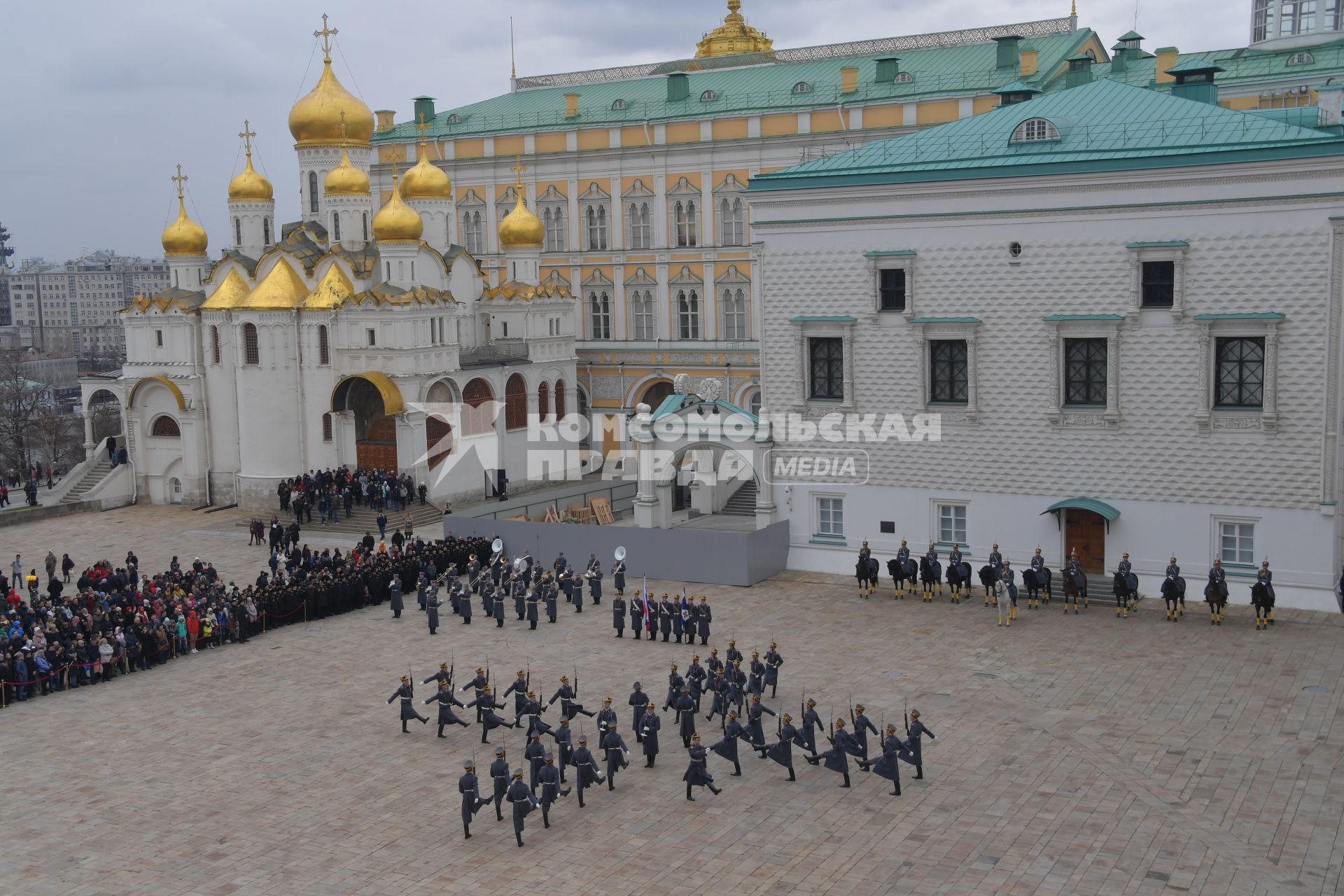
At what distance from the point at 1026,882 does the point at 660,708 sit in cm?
772

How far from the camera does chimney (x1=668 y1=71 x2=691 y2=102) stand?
4950 cm

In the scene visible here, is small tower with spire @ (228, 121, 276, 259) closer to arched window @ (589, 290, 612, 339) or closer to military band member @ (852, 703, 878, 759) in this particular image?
arched window @ (589, 290, 612, 339)

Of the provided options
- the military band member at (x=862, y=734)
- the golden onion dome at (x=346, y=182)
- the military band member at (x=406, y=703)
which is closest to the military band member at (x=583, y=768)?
the military band member at (x=862, y=734)

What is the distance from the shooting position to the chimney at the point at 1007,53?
147ft

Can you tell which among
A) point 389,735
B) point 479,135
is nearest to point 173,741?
point 389,735

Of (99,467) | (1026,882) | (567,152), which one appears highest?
(567,152)

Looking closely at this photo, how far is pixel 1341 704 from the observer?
814 inches

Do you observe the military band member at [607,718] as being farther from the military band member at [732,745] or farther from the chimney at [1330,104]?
the chimney at [1330,104]

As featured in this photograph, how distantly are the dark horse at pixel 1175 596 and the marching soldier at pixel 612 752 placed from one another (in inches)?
475

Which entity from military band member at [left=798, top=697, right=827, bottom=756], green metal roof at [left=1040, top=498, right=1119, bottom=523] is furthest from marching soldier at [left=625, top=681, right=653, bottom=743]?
green metal roof at [left=1040, top=498, right=1119, bottom=523]

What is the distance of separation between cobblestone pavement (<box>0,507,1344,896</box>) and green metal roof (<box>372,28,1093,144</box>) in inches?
924

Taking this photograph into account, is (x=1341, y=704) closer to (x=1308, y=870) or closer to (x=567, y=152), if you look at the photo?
(x=1308, y=870)

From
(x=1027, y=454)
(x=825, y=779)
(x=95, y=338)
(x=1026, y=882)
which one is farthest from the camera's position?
(x=95, y=338)

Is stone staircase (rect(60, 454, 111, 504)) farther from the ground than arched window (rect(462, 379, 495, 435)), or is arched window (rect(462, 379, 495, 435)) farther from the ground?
arched window (rect(462, 379, 495, 435))
